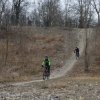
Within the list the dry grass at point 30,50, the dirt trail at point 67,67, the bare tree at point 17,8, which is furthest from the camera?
the bare tree at point 17,8

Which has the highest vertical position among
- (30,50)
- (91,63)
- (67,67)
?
(30,50)

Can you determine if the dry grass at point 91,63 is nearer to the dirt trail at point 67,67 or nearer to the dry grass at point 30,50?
the dirt trail at point 67,67

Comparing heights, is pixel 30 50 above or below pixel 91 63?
above

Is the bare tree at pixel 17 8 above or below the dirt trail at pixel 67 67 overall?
above

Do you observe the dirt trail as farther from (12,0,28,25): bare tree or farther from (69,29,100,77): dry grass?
(12,0,28,25): bare tree

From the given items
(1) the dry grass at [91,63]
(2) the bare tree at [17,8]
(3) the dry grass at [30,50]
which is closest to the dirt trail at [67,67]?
(1) the dry grass at [91,63]

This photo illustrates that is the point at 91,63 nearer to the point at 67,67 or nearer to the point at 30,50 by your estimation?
the point at 67,67

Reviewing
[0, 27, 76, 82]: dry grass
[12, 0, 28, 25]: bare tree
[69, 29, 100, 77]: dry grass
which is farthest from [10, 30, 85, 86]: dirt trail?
[12, 0, 28, 25]: bare tree

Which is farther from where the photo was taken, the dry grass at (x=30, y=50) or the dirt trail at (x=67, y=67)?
the dry grass at (x=30, y=50)

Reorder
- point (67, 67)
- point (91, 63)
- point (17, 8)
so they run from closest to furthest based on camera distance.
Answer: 1. point (67, 67)
2. point (91, 63)
3. point (17, 8)

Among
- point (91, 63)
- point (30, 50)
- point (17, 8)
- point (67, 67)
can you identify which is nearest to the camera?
point (67, 67)

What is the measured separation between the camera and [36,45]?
56875mm

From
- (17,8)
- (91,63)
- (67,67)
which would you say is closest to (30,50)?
(67,67)

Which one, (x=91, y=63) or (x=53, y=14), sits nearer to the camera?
(x=91, y=63)
